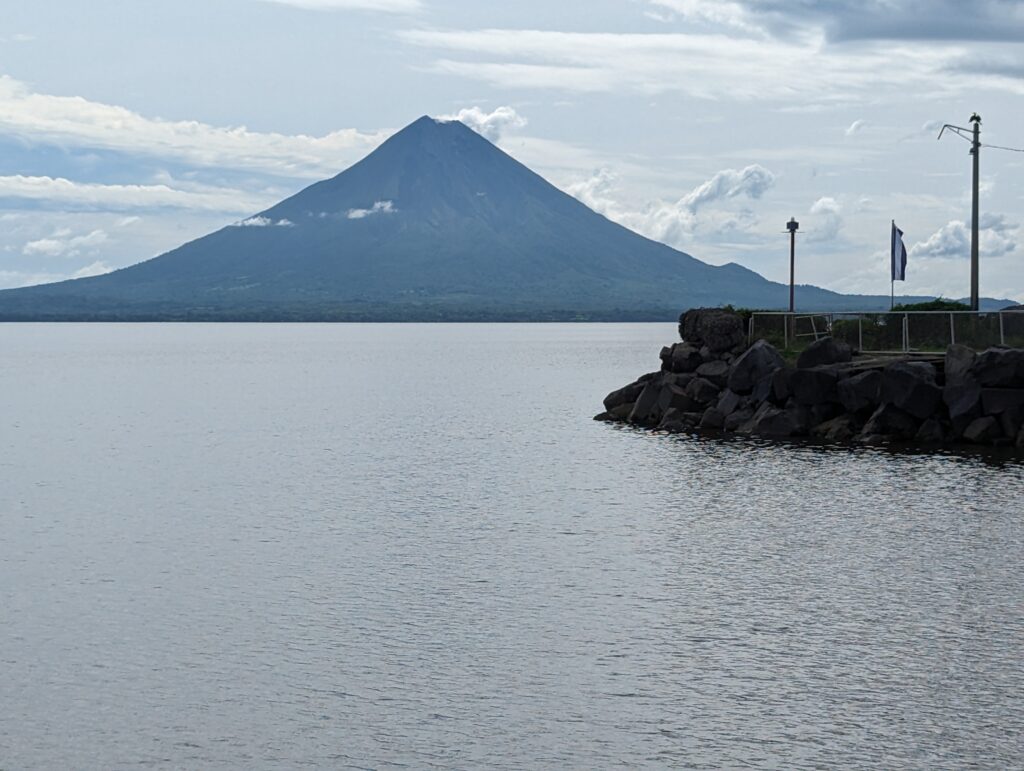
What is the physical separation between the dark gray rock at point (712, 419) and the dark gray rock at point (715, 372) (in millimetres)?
2240

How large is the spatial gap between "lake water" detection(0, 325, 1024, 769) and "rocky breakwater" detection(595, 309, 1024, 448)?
131 inches

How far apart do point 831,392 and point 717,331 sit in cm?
914

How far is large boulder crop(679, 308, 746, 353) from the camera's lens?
6178cm

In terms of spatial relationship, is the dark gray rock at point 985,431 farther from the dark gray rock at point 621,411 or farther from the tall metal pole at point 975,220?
the dark gray rock at point 621,411

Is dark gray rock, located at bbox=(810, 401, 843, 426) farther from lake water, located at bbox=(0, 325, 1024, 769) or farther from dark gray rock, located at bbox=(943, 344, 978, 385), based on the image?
dark gray rock, located at bbox=(943, 344, 978, 385)

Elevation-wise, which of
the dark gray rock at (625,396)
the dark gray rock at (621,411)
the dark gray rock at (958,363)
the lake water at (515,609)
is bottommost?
the lake water at (515,609)

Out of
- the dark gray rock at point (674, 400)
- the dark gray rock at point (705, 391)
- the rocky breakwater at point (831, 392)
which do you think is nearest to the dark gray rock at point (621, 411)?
the rocky breakwater at point (831, 392)

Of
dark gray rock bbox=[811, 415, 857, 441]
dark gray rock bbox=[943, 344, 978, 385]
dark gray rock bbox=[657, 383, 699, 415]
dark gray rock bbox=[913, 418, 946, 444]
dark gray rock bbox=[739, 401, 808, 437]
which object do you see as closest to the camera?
dark gray rock bbox=[943, 344, 978, 385]

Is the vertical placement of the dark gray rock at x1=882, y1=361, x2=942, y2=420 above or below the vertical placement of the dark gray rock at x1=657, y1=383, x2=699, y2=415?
above

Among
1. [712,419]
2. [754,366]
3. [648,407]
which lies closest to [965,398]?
[754,366]

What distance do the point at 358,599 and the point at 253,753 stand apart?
879 centimetres

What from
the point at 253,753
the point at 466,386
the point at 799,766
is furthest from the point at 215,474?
the point at 466,386

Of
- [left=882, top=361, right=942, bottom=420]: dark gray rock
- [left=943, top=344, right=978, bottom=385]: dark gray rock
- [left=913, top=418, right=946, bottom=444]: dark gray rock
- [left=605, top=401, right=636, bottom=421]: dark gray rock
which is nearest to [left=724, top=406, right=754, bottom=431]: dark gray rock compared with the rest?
[left=882, top=361, right=942, bottom=420]: dark gray rock

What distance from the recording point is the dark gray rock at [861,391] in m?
51.6
